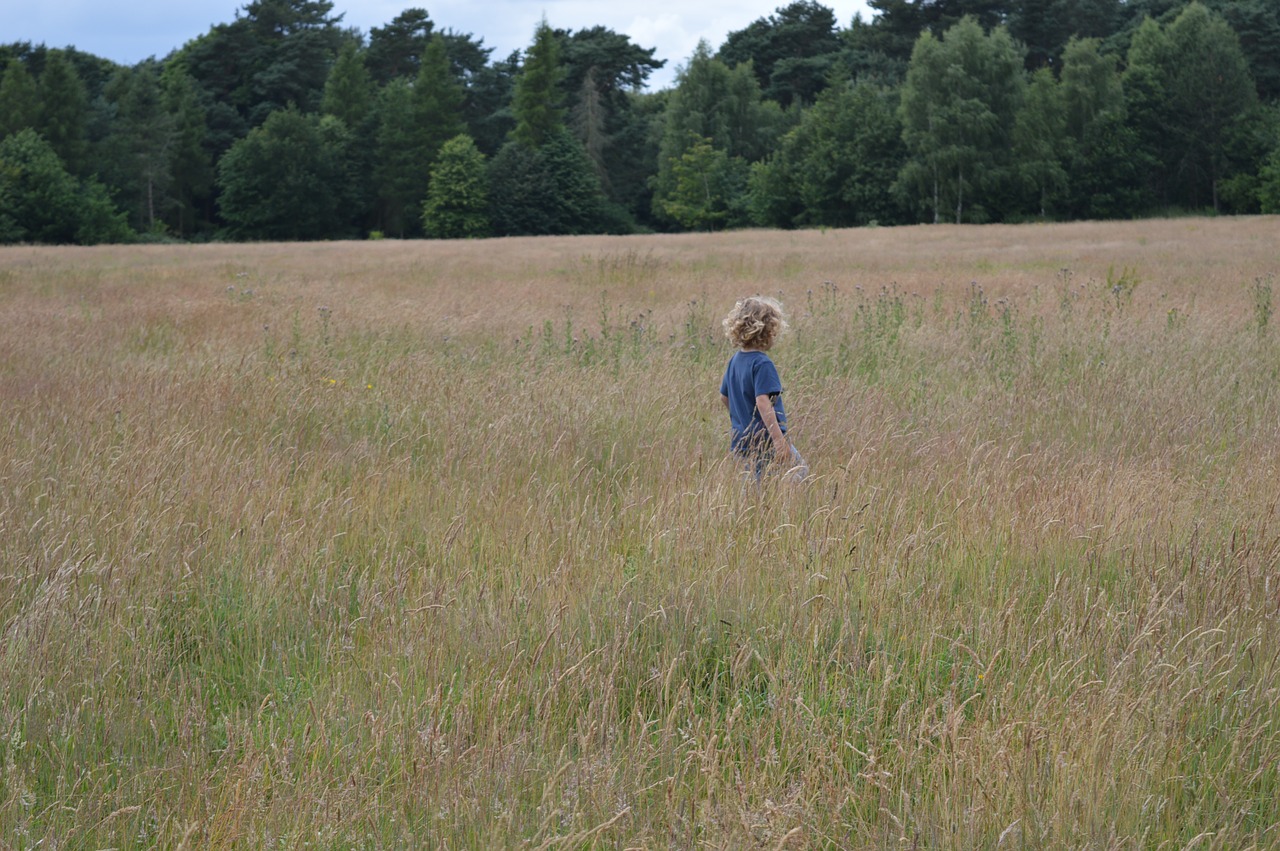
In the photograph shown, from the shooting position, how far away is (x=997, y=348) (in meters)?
8.17

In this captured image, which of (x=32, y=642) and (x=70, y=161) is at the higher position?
(x=70, y=161)

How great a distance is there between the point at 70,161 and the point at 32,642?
205 ft

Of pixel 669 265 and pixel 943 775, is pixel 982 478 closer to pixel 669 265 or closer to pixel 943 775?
pixel 943 775

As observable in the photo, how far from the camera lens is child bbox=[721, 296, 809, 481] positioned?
444 centimetres

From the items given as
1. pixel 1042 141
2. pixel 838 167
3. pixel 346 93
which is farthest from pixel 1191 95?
pixel 346 93

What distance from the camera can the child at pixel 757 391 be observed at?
444 cm

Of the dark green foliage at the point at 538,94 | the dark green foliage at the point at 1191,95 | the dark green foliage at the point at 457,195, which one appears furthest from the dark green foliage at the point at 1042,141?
the dark green foliage at the point at 457,195

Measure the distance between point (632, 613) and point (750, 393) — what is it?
1.75m

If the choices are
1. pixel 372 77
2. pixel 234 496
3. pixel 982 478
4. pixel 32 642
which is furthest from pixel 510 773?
pixel 372 77

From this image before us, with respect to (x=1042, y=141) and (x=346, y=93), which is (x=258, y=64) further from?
(x=1042, y=141)

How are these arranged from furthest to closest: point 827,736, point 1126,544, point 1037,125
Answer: point 1037,125 < point 1126,544 < point 827,736

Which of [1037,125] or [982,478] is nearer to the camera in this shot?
[982,478]

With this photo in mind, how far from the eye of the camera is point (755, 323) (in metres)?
4.57

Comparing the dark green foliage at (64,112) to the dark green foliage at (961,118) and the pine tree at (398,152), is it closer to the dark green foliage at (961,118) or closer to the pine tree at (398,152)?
the pine tree at (398,152)
